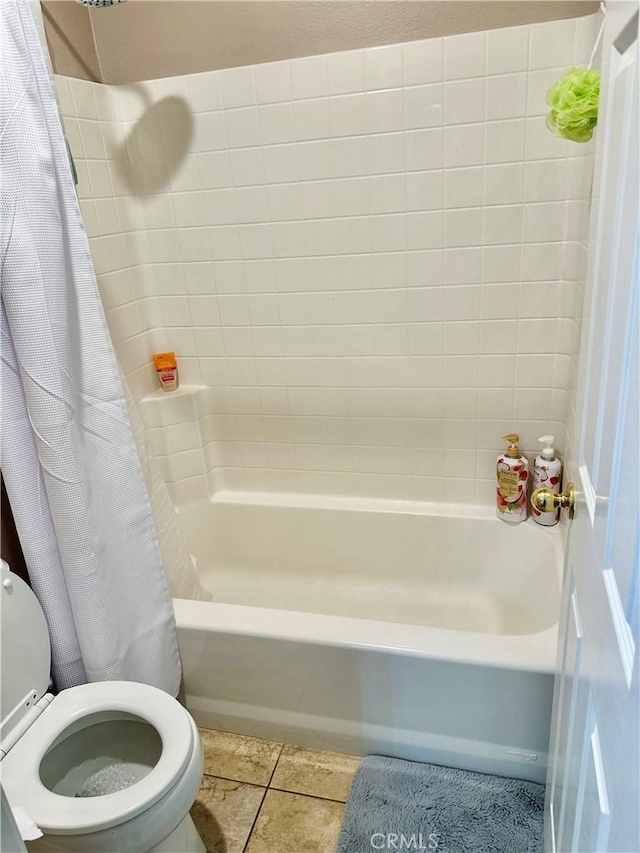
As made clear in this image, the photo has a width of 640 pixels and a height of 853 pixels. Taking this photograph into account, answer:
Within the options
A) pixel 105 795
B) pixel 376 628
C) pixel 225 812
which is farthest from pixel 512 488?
pixel 105 795

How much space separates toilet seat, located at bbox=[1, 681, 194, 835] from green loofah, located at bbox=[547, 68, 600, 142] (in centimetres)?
141

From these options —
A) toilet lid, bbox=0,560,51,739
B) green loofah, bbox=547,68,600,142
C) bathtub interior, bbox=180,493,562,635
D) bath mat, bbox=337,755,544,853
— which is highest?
green loofah, bbox=547,68,600,142

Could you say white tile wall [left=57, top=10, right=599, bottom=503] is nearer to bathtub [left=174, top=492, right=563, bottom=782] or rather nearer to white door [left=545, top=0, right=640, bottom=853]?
bathtub [left=174, top=492, right=563, bottom=782]

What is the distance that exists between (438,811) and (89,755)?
826 millimetres

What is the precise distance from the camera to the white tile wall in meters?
1.62

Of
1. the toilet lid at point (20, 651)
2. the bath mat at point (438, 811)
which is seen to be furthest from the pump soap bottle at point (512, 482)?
the toilet lid at point (20, 651)

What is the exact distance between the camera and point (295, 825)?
146 cm

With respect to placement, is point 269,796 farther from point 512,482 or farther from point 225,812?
point 512,482

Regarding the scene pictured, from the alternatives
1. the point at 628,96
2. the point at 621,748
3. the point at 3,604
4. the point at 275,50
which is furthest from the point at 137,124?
the point at 621,748

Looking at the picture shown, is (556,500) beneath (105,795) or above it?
above

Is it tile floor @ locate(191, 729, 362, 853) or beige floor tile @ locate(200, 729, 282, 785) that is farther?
beige floor tile @ locate(200, 729, 282, 785)

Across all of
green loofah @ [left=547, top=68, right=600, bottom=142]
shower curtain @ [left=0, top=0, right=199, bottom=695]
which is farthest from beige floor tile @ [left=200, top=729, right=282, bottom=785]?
green loofah @ [left=547, top=68, right=600, bottom=142]

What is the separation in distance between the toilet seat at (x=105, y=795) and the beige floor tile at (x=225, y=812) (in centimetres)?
38

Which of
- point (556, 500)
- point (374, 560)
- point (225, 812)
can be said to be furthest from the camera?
point (374, 560)
